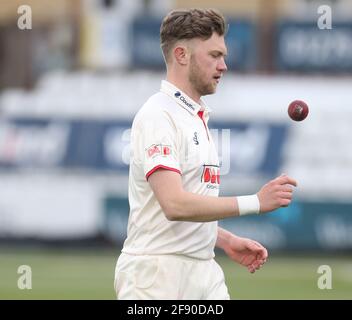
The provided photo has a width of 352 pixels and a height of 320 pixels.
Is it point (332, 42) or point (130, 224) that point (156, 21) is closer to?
point (332, 42)

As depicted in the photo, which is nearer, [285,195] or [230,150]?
[285,195]

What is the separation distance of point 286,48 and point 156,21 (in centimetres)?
281

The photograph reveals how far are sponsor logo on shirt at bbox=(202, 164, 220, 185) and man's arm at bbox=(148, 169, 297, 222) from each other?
268 mm

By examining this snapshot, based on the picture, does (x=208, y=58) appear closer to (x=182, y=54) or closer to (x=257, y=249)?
(x=182, y=54)

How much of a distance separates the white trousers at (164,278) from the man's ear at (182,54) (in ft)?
3.66

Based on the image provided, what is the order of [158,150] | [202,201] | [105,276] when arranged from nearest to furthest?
[202,201]
[158,150]
[105,276]

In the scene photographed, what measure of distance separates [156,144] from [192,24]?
734 millimetres

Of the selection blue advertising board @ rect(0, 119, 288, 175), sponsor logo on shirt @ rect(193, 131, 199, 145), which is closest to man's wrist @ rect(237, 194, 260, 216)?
sponsor logo on shirt @ rect(193, 131, 199, 145)

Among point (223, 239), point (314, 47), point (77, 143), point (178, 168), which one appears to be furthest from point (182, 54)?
point (314, 47)

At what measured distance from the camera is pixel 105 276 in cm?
1909

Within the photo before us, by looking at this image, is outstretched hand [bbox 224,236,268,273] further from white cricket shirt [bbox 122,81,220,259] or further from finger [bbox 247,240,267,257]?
white cricket shirt [bbox 122,81,220,259]

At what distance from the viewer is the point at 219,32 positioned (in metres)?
7.62
